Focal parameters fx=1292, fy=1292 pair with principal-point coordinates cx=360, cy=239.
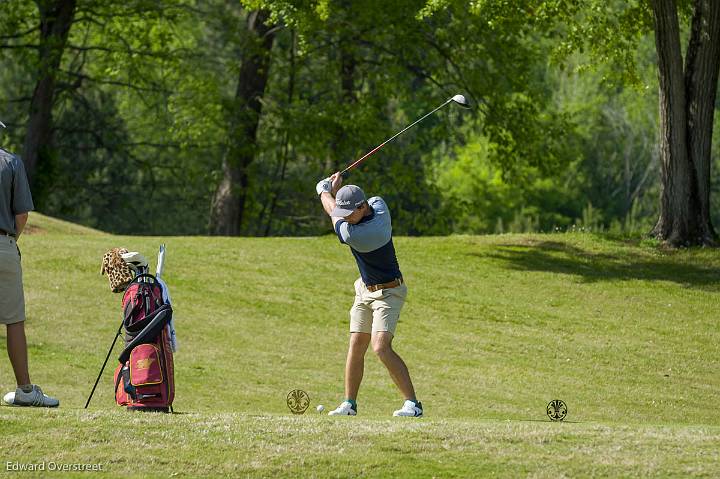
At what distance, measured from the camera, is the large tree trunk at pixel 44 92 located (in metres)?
33.8

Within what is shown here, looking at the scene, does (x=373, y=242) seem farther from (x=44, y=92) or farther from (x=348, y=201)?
(x=44, y=92)

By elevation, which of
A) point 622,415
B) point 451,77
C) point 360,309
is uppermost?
point 451,77

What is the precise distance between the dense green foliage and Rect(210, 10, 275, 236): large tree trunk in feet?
1.71

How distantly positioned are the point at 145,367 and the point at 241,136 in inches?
910

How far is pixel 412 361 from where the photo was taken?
17453 millimetres

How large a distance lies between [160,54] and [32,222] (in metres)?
9.08

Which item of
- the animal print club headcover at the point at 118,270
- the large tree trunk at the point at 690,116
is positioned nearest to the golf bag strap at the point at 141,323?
the animal print club headcover at the point at 118,270

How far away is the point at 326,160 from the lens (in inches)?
1436

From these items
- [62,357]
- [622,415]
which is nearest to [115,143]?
[62,357]

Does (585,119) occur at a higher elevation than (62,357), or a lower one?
higher

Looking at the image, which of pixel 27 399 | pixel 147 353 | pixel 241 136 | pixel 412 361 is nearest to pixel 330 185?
pixel 147 353

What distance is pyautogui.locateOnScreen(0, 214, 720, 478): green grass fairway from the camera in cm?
870

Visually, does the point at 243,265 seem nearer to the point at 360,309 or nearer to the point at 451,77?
the point at 451,77

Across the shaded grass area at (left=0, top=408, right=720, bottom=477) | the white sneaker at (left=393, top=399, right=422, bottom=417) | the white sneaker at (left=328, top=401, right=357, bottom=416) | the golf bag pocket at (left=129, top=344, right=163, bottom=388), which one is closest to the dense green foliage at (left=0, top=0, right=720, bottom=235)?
the white sneaker at (left=393, top=399, right=422, bottom=417)
